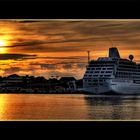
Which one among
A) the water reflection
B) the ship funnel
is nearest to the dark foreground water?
the water reflection

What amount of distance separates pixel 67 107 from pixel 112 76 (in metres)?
0.67

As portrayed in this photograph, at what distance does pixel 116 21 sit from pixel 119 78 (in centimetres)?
76

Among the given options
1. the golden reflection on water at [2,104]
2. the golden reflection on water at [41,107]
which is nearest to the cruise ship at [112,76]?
the golden reflection on water at [41,107]

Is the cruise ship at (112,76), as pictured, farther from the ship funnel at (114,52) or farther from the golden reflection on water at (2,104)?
the golden reflection on water at (2,104)

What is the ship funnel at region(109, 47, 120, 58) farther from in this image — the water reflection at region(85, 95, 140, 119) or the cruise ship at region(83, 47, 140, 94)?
the water reflection at region(85, 95, 140, 119)

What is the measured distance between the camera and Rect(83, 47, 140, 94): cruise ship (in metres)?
5.11

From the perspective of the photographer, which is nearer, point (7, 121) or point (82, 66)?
point (7, 121)

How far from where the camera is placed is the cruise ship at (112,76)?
511cm

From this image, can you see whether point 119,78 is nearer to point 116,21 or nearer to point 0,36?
point 116,21

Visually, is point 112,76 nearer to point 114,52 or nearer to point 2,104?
point 114,52

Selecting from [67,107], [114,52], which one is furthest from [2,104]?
[114,52]
